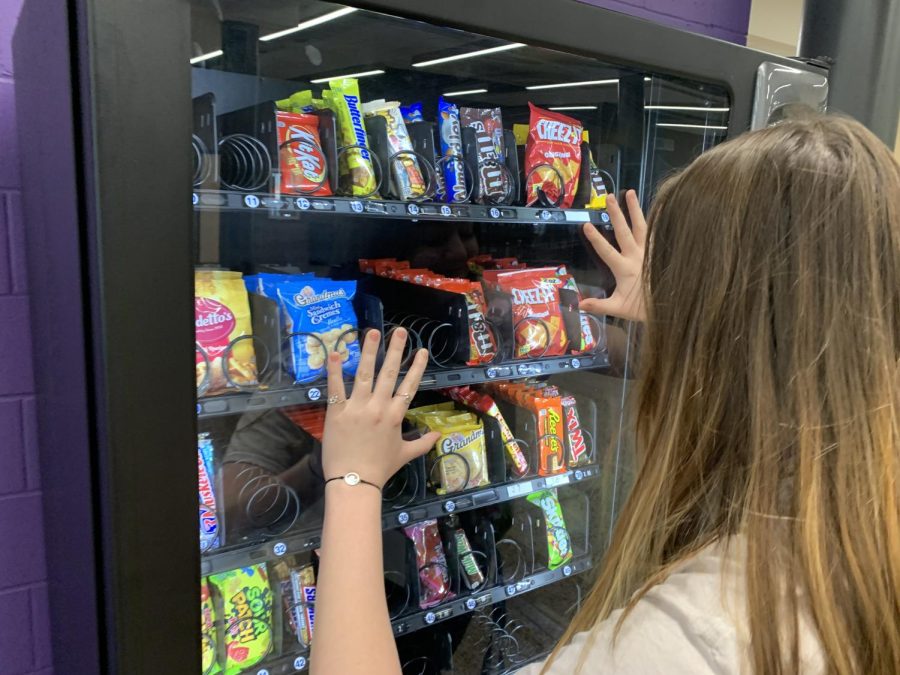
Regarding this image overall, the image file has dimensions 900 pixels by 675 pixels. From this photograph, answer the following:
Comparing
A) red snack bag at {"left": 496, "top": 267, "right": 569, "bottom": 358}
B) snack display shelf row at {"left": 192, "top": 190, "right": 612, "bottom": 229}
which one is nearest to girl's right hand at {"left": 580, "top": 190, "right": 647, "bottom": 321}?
snack display shelf row at {"left": 192, "top": 190, "right": 612, "bottom": 229}

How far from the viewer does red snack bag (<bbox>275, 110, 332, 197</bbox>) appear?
1.23 meters

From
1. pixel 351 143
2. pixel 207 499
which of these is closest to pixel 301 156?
pixel 351 143

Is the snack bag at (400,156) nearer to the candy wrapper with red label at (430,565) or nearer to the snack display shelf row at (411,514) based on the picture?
Answer: the snack display shelf row at (411,514)

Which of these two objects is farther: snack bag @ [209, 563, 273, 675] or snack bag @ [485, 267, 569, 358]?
snack bag @ [485, 267, 569, 358]

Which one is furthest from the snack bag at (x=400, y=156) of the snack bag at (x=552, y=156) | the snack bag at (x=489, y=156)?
the snack bag at (x=552, y=156)

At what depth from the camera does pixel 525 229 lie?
173 centimetres

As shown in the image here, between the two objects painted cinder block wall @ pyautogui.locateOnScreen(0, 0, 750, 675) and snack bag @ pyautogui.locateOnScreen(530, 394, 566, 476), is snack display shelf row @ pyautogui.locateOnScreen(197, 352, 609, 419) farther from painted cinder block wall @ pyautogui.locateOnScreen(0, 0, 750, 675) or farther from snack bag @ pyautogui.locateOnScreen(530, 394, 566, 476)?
painted cinder block wall @ pyautogui.locateOnScreen(0, 0, 750, 675)

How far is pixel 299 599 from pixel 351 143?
2.89 ft

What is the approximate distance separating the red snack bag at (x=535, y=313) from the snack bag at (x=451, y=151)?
235mm

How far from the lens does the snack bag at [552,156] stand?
158 centimetres

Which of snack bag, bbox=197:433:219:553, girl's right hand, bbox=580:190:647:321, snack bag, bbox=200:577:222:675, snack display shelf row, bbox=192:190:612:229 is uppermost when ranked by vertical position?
snack display shelf row, bbox=192:190:612:229

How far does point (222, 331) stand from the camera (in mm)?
1174

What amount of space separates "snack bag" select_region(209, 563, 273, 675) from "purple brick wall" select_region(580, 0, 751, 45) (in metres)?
1.81

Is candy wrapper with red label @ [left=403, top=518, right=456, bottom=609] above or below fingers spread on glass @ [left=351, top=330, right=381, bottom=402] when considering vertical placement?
below
